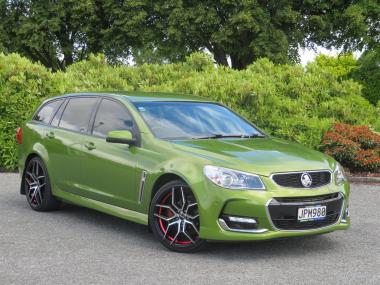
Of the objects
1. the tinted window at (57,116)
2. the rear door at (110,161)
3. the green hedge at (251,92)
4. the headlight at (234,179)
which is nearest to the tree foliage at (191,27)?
the green hedge at (251,92)

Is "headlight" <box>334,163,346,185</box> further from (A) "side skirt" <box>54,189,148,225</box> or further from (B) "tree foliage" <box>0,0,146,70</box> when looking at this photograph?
(B) "tree foliage" <box>0,0,146,70</box>

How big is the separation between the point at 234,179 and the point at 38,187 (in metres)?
3.45

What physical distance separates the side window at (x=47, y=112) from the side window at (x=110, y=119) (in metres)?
1.18

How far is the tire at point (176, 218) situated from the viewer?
20.9ft

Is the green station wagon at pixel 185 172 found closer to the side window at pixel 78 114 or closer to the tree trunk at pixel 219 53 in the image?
the side window at pixel 78 114

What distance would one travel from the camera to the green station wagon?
6.15 m

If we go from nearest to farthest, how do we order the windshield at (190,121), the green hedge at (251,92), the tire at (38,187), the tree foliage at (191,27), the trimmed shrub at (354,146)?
the windshield at (190,121), the tire at (38,187), the trimmed shrub at (354,146), the green hedge at (251,92), the tree foliage at (191,27)

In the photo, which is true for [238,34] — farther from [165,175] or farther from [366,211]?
[165,175]

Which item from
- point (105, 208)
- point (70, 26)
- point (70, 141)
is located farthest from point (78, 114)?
point (70, 26)

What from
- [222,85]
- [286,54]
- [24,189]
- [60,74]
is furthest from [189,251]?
[286,54]

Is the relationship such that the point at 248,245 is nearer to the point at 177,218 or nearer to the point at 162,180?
the point at 177,218

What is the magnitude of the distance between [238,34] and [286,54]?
243cm

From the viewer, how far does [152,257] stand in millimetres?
6316

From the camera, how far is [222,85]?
14.1 m
